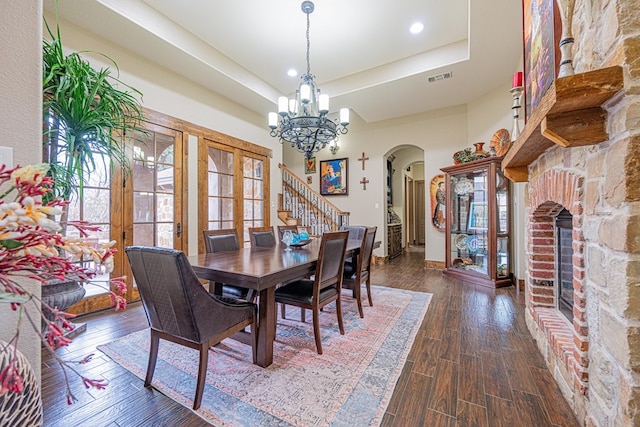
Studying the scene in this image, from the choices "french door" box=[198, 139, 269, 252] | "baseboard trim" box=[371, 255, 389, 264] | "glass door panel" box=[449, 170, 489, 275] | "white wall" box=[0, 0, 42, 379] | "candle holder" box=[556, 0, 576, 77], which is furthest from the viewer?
"baseboard trim" box=[371, 255, 389, 264]

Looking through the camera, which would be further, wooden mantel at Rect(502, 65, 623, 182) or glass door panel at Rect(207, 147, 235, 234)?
glass door panel at Rect(207, 147, 235, 234)

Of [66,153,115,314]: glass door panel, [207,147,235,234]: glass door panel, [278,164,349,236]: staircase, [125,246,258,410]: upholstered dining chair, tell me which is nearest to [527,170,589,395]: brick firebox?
[125,246,258,410]: upholstered dining chair

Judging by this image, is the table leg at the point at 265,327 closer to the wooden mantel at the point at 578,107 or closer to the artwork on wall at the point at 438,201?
the wooden mantel at the point at 578,107

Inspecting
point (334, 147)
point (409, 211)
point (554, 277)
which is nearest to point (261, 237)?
point (554, 277)

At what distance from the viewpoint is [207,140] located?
4488 mm

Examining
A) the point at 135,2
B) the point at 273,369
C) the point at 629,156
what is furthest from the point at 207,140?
the point at 629,156

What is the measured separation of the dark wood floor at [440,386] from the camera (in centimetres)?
151

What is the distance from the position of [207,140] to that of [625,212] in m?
4.68

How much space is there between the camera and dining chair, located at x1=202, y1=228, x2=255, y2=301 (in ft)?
8.56

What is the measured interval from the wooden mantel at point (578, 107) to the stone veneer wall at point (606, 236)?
0.04 meters

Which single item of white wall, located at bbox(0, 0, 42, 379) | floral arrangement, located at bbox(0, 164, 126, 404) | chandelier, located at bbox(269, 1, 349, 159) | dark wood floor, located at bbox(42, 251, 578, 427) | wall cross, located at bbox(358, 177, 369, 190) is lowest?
dark wood floor, located at bbox(42, 251, 578, 427)

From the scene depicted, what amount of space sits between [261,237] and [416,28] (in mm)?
3293

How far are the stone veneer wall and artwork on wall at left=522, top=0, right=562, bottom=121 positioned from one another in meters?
0.14

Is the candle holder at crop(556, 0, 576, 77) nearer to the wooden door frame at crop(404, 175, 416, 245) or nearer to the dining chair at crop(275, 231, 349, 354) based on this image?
the dining chair at crop(275, 231, 349, 354)
